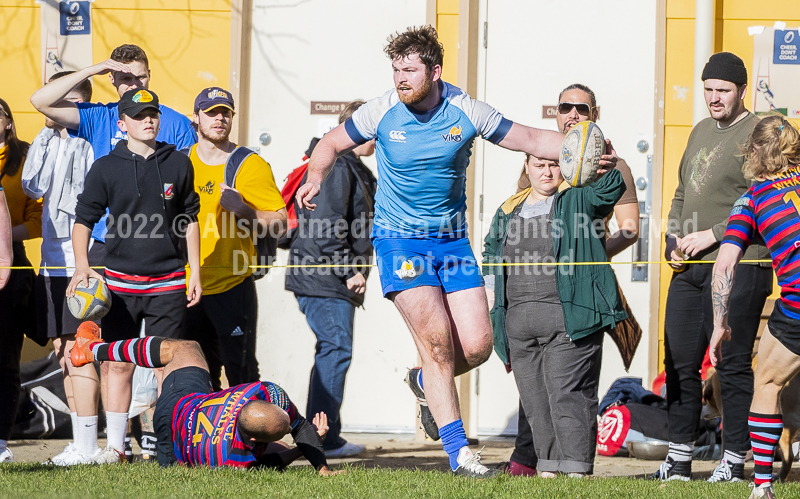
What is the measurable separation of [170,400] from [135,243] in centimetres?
110

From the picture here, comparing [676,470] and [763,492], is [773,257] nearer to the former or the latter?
[763,492]

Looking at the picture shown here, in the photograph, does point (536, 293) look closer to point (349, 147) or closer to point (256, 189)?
point (349, 147)

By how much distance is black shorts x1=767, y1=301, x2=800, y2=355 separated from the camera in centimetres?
440

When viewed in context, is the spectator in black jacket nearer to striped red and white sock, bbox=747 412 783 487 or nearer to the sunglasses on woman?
the sunglasses on woman

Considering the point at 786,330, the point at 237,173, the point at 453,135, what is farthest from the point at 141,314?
the point at 786,330

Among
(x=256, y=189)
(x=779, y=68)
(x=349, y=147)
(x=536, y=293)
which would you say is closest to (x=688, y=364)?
(x=536, y=293)

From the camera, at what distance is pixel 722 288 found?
470 cm

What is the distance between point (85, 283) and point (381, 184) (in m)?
1.78

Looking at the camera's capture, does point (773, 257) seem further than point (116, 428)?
No

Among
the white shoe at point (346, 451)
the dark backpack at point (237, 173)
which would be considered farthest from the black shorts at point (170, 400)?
the white shoe at point (346, 451)

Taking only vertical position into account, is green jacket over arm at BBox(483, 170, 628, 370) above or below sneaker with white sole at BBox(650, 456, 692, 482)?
above

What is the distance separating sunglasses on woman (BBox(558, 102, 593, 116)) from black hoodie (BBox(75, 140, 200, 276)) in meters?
2.32

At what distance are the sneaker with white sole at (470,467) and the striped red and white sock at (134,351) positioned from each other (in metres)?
1.70

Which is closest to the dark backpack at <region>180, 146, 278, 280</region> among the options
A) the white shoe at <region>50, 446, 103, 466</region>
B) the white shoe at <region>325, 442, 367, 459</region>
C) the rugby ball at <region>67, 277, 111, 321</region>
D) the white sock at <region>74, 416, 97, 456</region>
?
the rugby ball at <region>67, 277, 111, 321</region>
